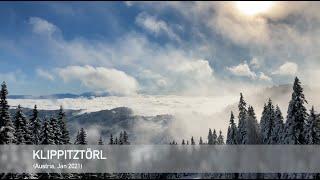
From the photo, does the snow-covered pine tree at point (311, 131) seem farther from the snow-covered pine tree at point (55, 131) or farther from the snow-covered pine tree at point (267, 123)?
the snow-covered pine tree at point (55, 131)

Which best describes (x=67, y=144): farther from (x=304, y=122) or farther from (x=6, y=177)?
(x=304, y=122)

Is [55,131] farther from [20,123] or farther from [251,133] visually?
[251,133]

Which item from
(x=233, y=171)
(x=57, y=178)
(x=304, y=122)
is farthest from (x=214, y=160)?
(x=57, y=178)

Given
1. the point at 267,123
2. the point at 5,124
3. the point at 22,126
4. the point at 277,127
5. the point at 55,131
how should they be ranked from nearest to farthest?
the point at 5,124, the point at 22,126, the point at 55,131, the point at 277,127, the point at 267,123

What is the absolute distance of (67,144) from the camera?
312 feet

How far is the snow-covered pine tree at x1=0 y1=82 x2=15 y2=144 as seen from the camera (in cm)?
7519

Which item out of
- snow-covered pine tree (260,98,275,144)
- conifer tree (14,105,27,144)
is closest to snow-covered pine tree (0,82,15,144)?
conifer tree (14,105,27,144)

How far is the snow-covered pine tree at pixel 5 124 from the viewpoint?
75188 mm

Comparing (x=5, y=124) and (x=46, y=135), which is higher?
(x=5, y=124)

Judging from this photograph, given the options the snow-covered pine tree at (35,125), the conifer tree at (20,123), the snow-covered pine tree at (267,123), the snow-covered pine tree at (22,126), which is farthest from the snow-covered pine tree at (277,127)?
the conifer tree at (20,123)

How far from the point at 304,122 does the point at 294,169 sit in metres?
8.42

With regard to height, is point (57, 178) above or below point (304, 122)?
below

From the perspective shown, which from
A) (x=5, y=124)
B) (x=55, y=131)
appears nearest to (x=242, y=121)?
(x=55, y=131)

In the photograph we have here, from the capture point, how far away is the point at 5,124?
75.4m
